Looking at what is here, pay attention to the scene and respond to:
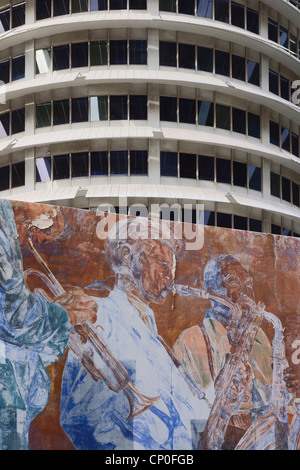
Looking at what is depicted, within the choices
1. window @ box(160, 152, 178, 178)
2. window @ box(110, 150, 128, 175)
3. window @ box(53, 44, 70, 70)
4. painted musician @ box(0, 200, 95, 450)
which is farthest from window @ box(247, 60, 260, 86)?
painted musician @ box(0, 200, 95, 450)

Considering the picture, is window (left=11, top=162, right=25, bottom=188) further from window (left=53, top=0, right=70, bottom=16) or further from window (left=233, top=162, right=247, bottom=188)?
window (left=233, top=162, right=247, bottom=188)

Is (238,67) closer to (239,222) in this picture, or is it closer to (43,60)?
(239,222)

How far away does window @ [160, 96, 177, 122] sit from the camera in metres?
41.8

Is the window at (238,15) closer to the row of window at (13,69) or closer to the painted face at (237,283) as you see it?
the row of window at (13,69)

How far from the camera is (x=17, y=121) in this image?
43031 millimetres

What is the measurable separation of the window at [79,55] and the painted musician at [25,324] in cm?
1685

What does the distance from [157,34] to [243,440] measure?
21.3 meters

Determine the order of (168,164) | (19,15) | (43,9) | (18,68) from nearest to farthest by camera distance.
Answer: (168,164) < (43,9) < (18,68) < (19,15)

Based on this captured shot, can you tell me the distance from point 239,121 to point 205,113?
188 cm

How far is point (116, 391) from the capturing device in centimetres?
2656

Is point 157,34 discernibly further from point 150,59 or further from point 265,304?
point 265,304

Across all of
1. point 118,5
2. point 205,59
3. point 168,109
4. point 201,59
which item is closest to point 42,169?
point 168,109

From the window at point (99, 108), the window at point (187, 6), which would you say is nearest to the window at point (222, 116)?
the window at point (187, 6)

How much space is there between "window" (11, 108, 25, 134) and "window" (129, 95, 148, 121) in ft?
17.3
